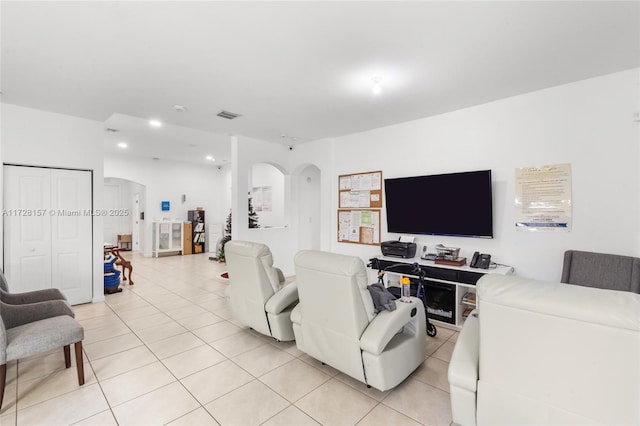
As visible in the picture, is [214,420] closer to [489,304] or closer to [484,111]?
[489,304]

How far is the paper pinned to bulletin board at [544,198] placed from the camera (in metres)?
3.16

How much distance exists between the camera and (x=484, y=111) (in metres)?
3.72

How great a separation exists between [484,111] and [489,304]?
3048 millimetres

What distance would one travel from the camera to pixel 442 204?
4000 millimetres

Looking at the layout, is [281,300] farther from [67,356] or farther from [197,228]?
[197,228]

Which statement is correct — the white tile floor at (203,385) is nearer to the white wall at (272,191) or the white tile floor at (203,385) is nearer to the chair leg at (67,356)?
the chair leg at (67,356)

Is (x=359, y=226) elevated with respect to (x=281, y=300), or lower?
elevated

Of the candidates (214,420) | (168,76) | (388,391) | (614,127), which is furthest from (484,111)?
(214,420)

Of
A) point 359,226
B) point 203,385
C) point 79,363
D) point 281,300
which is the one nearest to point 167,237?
point 359,226

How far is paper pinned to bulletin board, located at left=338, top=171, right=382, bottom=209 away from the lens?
4.86 meters

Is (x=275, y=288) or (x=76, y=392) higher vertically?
→ (x=275, y=288)

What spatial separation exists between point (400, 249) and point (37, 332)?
148 inches

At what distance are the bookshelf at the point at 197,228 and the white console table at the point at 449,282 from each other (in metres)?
7.23

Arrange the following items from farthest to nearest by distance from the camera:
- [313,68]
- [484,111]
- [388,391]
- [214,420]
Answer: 1. [484,111]
2. [313,68]
3. [388,391]
4. [214,420]
